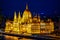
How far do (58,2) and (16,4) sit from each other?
3.05ft

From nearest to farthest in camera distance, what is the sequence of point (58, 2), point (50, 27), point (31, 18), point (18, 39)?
point (58, 2) < point (18, 39) < point (50, 27) < point (31, 18)

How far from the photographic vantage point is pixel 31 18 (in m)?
4.89

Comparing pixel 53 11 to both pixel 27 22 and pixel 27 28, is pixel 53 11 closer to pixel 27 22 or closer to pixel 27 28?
pixel 27 28

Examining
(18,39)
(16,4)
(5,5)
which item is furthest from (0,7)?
(18,39)

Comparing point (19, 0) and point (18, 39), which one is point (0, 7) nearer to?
point (19, 0)

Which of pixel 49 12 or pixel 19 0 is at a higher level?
pixel 19 0

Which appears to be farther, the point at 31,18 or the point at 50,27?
the point at 31,18

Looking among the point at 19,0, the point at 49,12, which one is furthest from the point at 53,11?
the point at 19,0

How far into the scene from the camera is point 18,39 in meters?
3.28

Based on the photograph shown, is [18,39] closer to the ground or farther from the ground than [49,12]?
closer to the ground

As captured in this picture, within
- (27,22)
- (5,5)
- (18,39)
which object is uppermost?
(5,5)

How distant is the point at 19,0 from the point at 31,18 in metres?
1.53

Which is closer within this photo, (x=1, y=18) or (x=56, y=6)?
(x=56, y=6)

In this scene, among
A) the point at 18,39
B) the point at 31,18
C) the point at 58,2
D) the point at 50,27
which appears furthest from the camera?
the point at 31,18
